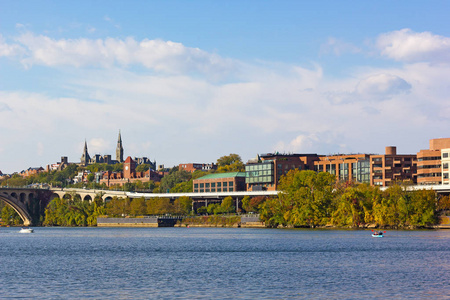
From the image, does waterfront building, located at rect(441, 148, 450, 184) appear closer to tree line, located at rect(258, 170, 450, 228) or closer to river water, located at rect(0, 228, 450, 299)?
tree line, located at rect(258, 170, 450, 228)

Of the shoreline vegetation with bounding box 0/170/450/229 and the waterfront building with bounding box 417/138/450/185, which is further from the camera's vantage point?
the waterfront building with bounding box 417/138/450/185

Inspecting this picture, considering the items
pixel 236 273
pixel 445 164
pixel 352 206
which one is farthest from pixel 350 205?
pixel 236 273

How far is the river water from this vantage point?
48.4m

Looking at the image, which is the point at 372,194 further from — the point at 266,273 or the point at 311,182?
the point at 266,273

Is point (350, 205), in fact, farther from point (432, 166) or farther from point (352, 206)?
point (432, 166)

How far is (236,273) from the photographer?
61.2 m

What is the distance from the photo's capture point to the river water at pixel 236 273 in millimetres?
48375

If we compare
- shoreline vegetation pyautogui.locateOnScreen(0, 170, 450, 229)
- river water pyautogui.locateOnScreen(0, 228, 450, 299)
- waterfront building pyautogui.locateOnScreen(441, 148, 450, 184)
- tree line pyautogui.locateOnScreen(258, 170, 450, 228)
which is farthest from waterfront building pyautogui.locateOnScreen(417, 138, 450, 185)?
river water pyautogui.locateOnScreen(0, 228, 450, 299)

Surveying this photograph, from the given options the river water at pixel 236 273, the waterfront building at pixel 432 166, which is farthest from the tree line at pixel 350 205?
the river water at pixel 236 273

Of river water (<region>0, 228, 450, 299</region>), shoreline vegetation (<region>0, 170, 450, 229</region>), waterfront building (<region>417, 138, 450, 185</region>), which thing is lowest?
river water (<region>0, 228, 450, 299</region>)

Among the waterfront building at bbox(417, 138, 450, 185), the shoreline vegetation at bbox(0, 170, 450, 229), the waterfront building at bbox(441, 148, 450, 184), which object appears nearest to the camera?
the shoreline vegetation at bbox(0, 170, 450, 229)

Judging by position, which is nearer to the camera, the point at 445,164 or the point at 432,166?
the point at 445,164

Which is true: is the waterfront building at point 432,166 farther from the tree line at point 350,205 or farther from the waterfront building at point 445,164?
the tree line at point 350,205

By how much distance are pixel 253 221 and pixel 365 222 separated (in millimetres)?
44890
